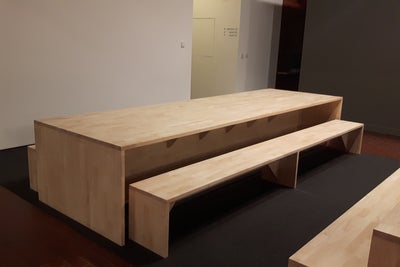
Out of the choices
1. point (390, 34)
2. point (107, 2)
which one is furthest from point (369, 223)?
point (390, 34)

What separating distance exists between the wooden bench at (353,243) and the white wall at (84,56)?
3.39 meters

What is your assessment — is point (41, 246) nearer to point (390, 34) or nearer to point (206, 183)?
point (206, 183)

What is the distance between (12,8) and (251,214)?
9.99 ft

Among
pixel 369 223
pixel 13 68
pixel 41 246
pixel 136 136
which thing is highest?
pixel 13 68

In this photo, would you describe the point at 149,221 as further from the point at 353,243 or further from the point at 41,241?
the point at 353,243

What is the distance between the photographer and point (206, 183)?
232 cm

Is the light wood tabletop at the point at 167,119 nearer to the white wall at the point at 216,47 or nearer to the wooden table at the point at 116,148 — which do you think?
the wooden table at the point at 116,148

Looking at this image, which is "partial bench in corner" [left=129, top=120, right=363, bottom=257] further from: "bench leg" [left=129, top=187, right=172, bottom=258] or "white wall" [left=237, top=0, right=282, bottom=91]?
"white wall" [left=237, top=0, right=282, bottom=91]

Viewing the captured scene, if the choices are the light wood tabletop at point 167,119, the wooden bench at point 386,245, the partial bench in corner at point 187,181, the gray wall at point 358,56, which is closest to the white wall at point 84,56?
the light wood tabletop at point 167,119

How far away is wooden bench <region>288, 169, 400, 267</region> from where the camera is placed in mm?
1351

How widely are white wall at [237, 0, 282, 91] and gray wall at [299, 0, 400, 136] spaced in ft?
3.71

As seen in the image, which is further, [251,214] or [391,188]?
[251,214]

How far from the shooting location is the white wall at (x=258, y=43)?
6984 mm

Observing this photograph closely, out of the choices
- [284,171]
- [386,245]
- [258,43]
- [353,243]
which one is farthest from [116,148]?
[258,43]
